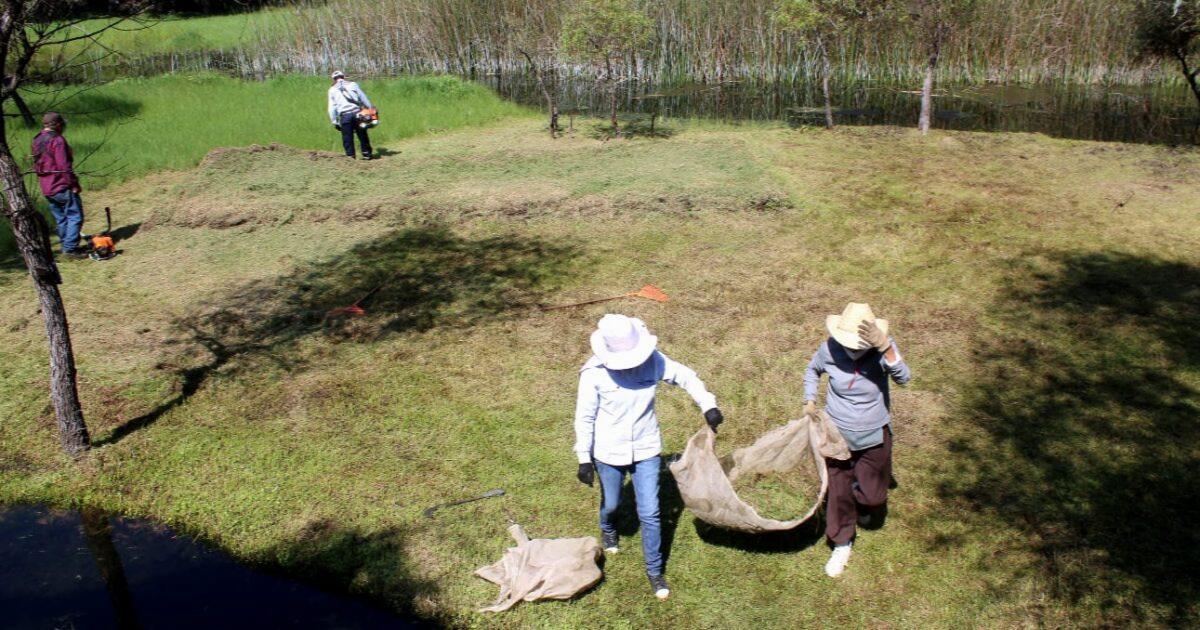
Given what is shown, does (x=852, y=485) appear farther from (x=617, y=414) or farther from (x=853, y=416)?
(x=617, y=414)

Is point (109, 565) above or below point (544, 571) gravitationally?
below

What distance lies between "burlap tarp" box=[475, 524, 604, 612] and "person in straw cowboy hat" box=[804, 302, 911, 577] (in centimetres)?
135

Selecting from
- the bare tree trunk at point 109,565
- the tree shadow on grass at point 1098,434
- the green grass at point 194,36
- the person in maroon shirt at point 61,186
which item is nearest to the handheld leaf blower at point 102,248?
the person in maroon shirt at point 61,186

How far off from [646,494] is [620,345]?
85 centimetres

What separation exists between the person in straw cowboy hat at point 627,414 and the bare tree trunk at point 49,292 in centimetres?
381

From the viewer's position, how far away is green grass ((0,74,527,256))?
13906mm

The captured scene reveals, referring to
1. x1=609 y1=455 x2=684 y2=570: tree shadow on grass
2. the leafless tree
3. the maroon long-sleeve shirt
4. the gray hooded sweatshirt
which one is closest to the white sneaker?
the gray hooded sweatshirt

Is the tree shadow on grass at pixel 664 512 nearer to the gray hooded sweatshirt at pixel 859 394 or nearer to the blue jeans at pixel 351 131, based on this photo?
the gray hooded sweatshirt at pixel 859 394

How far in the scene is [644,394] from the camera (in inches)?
173

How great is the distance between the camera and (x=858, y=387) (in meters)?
4.61

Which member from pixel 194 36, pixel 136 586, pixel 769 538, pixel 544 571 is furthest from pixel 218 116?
pixel 769 538

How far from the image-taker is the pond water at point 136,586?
4.72m

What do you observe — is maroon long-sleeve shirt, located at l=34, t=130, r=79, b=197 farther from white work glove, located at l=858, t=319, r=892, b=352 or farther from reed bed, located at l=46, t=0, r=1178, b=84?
white work glove, located at l=858, t=319, r=892, b=352

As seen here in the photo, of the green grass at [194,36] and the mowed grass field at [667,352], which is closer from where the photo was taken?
the mowed grass field at [667,352]
